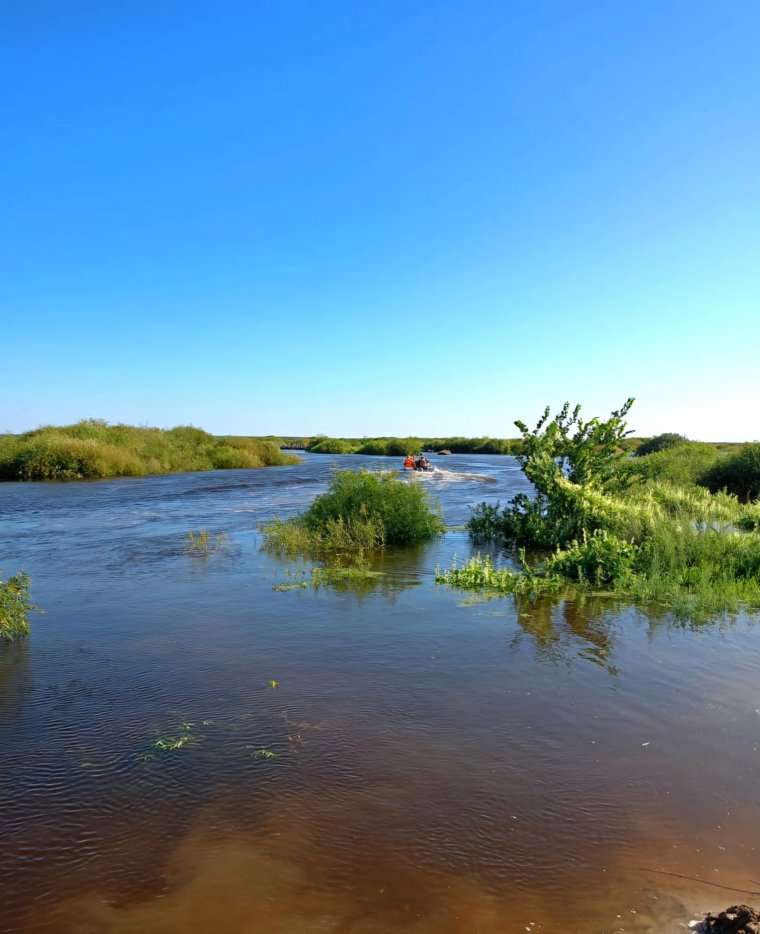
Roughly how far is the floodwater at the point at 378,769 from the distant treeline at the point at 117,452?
99.0 feet

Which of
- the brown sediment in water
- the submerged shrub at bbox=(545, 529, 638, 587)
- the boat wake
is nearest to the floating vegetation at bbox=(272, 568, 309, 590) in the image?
the submerged shrub at bbox=(545, 529, 638, 587)

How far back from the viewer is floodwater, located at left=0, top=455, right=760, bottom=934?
3400mm

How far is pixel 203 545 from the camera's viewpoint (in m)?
14.1

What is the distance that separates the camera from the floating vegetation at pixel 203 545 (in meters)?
13.7

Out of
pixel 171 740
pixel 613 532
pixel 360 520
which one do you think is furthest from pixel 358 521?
pixel 171 740

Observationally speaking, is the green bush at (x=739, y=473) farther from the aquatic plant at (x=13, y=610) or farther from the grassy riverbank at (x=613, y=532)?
the aquatic plant at (x=13, y=610)

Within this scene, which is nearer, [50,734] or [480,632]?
[50,734]

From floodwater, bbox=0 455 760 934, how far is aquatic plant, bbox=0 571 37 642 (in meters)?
0.31

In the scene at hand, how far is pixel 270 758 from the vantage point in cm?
486

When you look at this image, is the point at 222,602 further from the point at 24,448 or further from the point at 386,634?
the point at 24,448

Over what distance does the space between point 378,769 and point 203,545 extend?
10243 millimetres

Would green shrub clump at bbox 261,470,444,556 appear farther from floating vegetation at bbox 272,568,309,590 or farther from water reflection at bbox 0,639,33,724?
water reflection at bbox 0,639,33,724

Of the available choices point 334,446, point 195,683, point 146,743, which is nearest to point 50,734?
point 146,743

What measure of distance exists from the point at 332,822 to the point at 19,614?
5.95 metres
